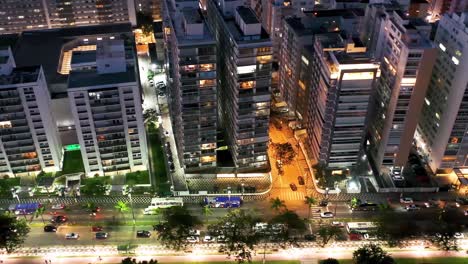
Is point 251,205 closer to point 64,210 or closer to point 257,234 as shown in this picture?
point 257,234

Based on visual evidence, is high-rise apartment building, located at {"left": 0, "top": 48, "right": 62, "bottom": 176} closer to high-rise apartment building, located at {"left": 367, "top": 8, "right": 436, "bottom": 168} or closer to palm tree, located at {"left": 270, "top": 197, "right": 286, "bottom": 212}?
palm tree, located at {"left": 270, "top": 197, "right": 286, "bottom": 212}

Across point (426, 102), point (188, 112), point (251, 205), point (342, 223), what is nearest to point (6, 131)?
point (188, 112)

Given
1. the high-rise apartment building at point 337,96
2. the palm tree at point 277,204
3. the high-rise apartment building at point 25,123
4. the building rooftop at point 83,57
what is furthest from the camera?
the building rooftop at point 83,57

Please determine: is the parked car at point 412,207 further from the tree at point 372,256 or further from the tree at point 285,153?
the tree at point 285,153

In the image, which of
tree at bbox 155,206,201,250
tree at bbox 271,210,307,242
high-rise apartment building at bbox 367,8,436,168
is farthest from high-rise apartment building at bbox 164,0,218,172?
high-rise apartment building at bbox 367,8,436,168

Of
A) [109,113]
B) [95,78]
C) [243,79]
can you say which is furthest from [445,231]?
[95,78]

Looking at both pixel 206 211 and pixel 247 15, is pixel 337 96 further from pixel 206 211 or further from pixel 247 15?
pixel 206 211

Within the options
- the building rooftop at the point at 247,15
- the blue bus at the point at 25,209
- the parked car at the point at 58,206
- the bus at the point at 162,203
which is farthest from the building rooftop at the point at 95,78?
the blue bus at the point at 25,209

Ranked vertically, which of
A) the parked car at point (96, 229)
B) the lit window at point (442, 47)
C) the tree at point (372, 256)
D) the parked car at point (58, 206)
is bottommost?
the parked car at point (96, 229)
